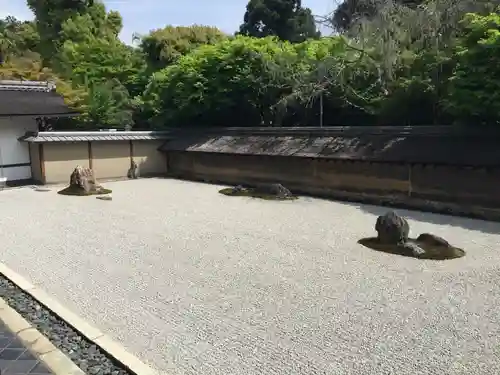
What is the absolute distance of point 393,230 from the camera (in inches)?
271

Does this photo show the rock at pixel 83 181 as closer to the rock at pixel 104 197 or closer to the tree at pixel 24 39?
the rock at pixel 104 197

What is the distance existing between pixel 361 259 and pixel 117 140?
468 inches

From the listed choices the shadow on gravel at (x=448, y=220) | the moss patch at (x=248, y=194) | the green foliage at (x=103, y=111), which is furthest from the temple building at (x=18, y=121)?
the shadow on gravel at (x=448, y=220)

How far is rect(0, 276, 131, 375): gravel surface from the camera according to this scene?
352cm

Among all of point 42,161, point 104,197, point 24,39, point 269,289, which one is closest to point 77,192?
point 104,197

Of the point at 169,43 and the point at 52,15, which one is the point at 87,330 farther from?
the point at 52,15

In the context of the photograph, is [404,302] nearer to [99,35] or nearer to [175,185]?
[175,185]

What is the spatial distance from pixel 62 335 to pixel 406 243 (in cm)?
497

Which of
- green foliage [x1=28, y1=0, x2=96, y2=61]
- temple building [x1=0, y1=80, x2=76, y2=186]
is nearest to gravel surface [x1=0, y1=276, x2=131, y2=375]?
temple building [x1=0, y1=80, x2=76, y2=186]

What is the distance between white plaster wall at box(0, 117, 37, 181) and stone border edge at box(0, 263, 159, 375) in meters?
10.4

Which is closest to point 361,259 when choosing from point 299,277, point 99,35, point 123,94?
point 299,277

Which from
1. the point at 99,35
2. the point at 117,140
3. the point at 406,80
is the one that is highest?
the point at 99,35

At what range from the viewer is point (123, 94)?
20484mm

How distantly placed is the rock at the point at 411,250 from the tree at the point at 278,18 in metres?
27.5
